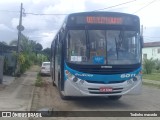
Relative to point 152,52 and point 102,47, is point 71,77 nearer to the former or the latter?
point 102,47

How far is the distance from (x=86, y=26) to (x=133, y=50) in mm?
1995

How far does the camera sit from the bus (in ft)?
42.9

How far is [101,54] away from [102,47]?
0.27m

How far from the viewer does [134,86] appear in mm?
13555

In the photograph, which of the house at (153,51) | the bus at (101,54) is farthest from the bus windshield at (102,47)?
the house at (153,51)

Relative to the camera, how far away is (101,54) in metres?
13.2

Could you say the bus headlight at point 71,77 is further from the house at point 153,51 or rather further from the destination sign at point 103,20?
the house at point 153,51

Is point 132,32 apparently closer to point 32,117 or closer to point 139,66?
point 139,66

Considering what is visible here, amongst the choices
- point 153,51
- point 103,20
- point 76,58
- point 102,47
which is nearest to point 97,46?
point 102,47

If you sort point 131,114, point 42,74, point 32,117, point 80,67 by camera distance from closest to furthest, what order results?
point 32,117 < point 131,114 < point 80,67 < point 42,74

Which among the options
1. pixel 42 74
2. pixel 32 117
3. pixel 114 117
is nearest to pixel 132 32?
pixel 114 117

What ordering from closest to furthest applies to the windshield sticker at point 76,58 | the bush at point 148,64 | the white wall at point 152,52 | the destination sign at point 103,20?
the windshield sticker at point 76,58
the destination sign at point 103,20
the bush at point 148,64
the white wall at point 152,52

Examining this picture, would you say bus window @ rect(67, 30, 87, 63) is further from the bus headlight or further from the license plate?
the license plate

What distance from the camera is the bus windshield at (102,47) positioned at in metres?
13.2
